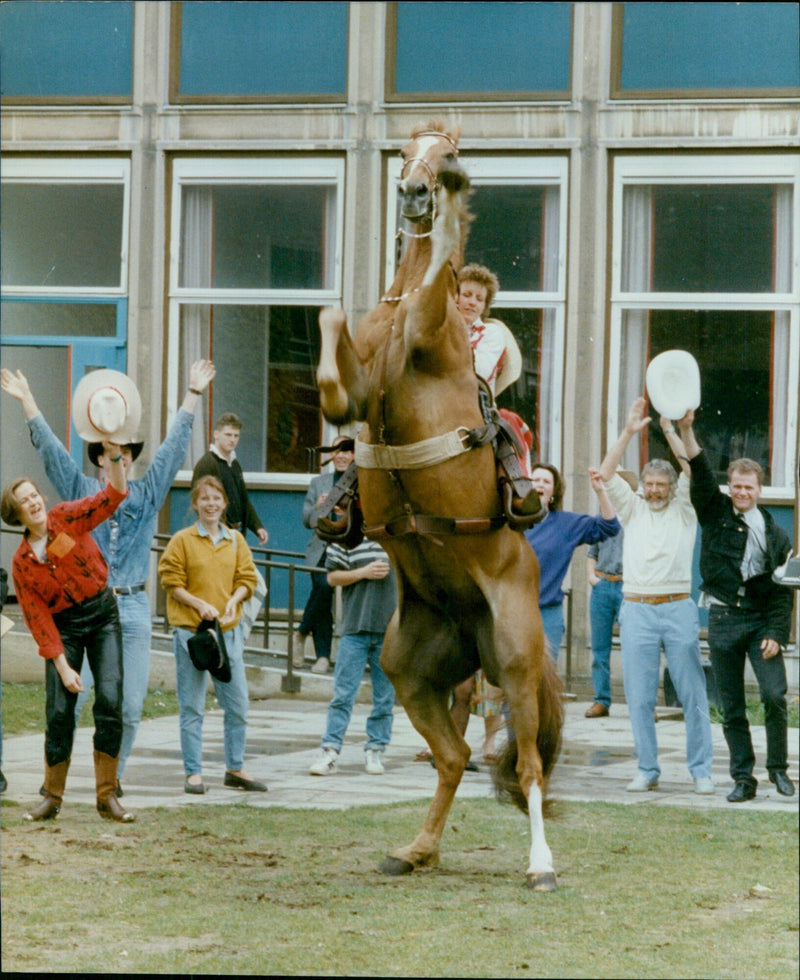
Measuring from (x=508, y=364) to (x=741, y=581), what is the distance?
2.46ft

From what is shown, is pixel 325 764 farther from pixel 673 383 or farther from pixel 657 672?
pixel 673 383

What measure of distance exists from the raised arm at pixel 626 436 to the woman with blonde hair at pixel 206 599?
74cm

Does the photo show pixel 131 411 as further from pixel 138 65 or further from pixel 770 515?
pixel 770 515

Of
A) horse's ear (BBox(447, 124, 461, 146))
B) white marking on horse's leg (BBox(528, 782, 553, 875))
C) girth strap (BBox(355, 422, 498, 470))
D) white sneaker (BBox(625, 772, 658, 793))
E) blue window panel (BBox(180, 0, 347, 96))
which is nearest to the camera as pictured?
horse's ear (BBox(447, 124, 461, 146))

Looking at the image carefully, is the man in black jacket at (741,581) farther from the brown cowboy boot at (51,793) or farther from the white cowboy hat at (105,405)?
the brown cowboy boot at (51,793)

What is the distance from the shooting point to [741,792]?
165 inches

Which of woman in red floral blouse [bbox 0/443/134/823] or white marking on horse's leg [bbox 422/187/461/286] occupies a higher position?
white marking on horse's leg [bbox 422/187/461/286]

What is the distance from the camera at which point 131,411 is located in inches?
122

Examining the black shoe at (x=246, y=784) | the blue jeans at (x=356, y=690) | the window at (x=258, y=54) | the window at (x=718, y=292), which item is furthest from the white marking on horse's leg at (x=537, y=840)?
the window at (x=258, y=54)

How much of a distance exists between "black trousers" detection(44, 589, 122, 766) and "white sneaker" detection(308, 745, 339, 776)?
0.51 meters

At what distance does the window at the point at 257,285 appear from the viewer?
3275 mm

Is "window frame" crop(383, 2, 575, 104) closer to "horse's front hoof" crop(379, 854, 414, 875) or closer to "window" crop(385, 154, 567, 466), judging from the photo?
"window" crop(385, 154, 567, 466)

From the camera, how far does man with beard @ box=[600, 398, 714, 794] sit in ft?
10.8

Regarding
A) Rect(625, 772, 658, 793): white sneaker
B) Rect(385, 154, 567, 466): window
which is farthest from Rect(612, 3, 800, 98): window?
Rect(625, 772, 658, 793): white sneaker
